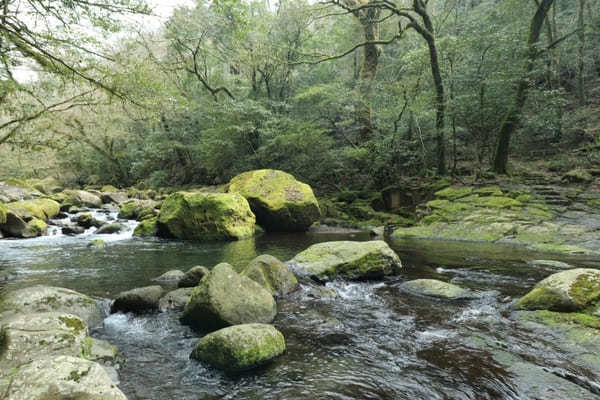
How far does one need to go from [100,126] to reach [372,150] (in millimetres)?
22840

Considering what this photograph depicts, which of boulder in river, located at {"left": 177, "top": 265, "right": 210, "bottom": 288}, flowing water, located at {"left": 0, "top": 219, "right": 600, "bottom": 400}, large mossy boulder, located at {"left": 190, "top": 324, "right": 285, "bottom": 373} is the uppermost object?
boulder in river, located at {"left": 177, "top": 265, "right": 210, "bottom": 288}

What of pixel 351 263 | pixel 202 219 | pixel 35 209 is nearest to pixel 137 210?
pixel 35 209

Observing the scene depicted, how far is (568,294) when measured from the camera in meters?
4.56

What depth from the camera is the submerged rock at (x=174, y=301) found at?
17.4ft

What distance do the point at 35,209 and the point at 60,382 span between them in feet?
51.1

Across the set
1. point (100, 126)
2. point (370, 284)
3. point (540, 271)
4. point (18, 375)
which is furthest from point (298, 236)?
point (100, 126)

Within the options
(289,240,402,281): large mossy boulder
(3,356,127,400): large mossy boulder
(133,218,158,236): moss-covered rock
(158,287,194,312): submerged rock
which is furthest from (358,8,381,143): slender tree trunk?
(3,356,127,400): large mossy boulder

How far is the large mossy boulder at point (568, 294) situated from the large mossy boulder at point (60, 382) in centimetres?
507

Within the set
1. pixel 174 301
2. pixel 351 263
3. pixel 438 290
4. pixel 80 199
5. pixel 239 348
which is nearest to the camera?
pixel 239 348

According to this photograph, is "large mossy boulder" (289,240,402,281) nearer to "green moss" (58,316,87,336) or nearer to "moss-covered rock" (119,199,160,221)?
"green moss" (58,316,87,336)

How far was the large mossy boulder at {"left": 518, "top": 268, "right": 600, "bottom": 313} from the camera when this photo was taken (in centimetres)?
443

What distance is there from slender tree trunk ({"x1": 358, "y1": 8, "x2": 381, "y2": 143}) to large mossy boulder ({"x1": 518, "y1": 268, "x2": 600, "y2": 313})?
12.8 metres

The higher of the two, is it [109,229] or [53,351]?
[109,229]

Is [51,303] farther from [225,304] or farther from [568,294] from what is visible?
[568,294]
